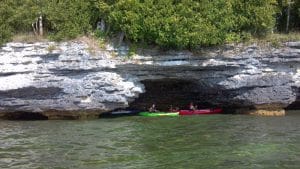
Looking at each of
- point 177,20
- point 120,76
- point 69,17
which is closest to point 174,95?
point 120,76

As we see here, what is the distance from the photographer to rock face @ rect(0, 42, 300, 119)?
975 inches

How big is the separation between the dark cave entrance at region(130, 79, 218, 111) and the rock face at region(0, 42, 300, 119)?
1.91ft

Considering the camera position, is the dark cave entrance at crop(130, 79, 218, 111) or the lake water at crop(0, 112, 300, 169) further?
the dark cave entrance at crop(130, 79, 218, 111)

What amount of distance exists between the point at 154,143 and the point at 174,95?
1310cm

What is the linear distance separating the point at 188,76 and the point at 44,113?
8.41 meters

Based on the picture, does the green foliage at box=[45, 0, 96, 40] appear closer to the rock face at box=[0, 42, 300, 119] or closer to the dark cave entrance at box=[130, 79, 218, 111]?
the rock face at box=[0, 42, 300, 119]

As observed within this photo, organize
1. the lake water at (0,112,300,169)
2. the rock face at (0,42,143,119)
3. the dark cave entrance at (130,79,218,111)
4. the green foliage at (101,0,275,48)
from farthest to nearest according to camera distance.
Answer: the dark cave entrance at (130,79,218,111) < the green foliage at (101,0,275,48) < the rock face at (0,42,143,119) < the lake water at (0,112,300,169)

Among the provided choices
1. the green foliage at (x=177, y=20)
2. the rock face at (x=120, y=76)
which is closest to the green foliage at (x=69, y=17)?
the rock face at (x=120, y=76)

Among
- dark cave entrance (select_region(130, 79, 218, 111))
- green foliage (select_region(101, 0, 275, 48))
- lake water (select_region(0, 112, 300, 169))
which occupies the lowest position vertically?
lake water (select_region(0, 112, 300, 169))

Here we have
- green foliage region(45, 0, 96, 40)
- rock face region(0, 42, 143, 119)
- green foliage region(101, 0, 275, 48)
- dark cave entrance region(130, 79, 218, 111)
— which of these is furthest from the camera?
dark cave entrance region(130, 79, 218, 111)

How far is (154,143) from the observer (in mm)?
18719

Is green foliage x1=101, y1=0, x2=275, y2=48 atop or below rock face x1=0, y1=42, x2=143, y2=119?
atop

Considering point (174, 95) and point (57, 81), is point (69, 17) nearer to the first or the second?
point (57, 81)

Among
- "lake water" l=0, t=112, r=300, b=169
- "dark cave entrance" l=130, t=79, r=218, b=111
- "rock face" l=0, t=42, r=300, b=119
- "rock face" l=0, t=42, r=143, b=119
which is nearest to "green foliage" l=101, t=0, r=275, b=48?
"rock face" l=0, t=42, r=300, b=119
